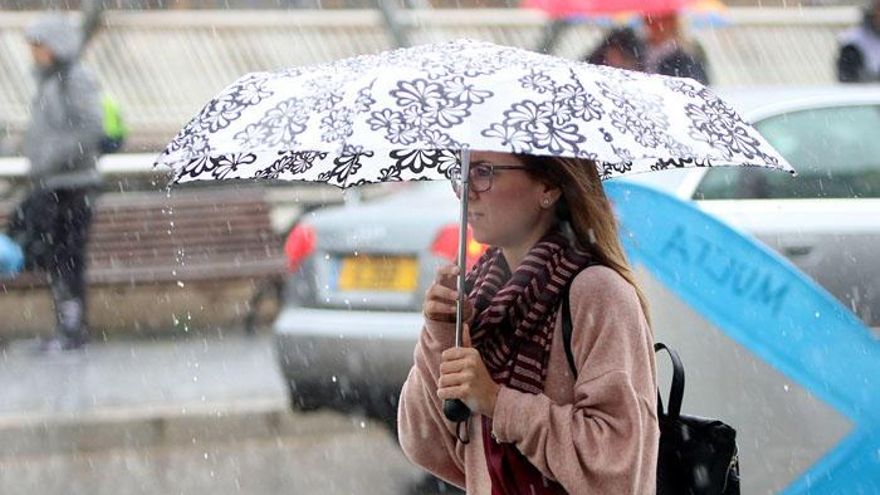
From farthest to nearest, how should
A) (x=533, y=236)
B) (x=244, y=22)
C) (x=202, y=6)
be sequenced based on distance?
(x=202, y=6) < (x=244, y=22) < (x=533, y=236)

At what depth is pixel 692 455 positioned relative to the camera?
11.1 feet

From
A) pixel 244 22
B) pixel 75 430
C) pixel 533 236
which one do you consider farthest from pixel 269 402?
pixel 244 22

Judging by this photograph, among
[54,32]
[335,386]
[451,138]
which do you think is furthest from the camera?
[54,32]

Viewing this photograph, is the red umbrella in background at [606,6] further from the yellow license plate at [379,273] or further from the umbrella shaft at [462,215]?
the umbrella shaft at [462,215]

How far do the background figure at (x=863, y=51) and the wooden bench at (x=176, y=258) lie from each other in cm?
376

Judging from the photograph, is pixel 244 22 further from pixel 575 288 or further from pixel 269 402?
pixel 575 288

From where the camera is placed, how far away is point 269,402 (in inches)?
356

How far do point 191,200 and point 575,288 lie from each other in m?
9.28

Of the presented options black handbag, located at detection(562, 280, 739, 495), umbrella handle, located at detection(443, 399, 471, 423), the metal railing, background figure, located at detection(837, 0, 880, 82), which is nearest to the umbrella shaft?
umbrella handle, located at detection(443, 399, 471, 423)

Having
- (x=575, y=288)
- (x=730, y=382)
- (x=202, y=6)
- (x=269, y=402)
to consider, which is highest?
(x=575, y=288)

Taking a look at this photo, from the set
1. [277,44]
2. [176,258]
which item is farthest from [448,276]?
[277,44]

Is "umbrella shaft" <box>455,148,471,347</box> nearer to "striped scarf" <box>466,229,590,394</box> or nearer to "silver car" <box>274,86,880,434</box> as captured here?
"striped scarf" <box>466,229,590,394</box>

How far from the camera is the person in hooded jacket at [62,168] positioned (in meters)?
11.0

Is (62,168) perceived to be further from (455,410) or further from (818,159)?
(455,410)
